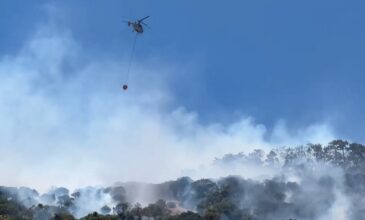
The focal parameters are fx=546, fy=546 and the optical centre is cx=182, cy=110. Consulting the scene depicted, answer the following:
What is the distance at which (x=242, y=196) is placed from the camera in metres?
154

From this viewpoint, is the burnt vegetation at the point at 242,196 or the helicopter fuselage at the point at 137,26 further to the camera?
the burnt vegetation at the point at 242,196

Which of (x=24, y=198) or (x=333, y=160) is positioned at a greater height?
(x=333, y=160)

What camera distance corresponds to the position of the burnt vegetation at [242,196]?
132m

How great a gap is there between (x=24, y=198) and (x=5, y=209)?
118 ft

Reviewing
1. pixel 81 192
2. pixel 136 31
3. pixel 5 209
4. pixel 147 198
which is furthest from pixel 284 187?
pixel 136 31

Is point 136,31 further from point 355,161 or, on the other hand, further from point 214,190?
point 355,161

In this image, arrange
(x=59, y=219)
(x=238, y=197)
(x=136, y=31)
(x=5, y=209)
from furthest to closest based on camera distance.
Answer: (x=238, y=197)
(x=5, y=209)
(x=59, y=219)
(x=136, y=31)

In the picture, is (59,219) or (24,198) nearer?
(59,219)

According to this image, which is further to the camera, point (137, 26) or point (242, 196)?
point (242, 196)

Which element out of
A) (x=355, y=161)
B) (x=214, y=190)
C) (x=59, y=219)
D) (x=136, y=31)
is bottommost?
(x=59, y=219)

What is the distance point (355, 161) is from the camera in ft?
605

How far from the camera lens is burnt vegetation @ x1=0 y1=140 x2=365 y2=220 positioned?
132000 mm

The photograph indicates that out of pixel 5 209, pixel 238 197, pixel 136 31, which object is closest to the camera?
pixel 136 31

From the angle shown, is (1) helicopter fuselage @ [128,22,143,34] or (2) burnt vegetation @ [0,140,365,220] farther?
(2) burnt vegetation @ [0,140,365,220]
